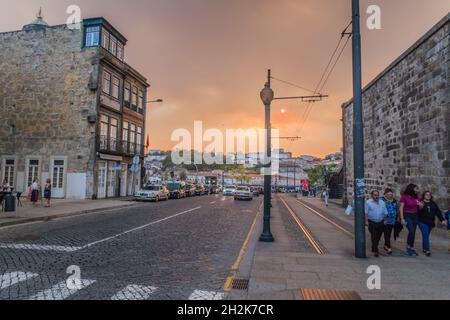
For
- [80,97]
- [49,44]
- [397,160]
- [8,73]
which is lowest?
[397,160]

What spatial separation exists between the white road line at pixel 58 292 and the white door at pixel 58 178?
896 inches

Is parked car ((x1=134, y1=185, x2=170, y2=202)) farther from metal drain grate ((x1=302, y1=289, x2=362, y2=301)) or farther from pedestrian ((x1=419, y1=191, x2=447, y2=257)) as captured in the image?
metal drain grate ((x1=302, y1=289, x2=362, y2=301))

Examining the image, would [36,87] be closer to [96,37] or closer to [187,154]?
[96,37]

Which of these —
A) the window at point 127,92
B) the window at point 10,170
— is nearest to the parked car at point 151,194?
the window at point 127,92

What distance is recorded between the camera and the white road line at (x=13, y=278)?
5287mm

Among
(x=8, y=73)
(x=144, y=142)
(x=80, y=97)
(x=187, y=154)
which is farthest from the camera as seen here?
(x=187, y=154)

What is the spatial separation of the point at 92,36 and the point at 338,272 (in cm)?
2782

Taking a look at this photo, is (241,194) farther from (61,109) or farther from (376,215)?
(376,215)

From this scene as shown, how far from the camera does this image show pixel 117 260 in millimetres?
7047

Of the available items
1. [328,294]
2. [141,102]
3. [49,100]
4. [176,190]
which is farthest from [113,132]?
[328,294]

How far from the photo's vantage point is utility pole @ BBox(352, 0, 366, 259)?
24.4 feet

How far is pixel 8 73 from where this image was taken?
28078mm
